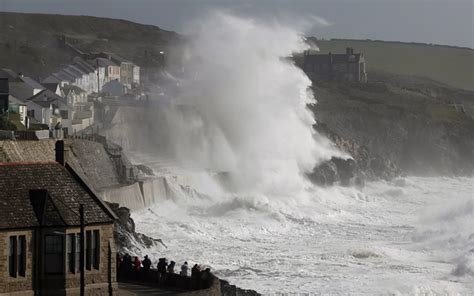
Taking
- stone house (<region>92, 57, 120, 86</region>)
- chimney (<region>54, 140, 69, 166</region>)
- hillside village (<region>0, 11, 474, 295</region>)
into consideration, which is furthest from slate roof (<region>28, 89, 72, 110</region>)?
chimney (<region>54, 140, 69, 166</region>)

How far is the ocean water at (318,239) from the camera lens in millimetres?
33781

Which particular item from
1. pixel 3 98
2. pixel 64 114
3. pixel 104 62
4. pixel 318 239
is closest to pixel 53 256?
pixel 318 239

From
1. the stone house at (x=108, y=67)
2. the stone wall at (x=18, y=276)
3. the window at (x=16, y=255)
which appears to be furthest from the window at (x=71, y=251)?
the stone house at (x=108, y=67)

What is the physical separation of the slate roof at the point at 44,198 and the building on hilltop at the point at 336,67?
11294 centimetres

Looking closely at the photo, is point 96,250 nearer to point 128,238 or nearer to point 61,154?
point 61,154

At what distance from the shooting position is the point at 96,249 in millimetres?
19812

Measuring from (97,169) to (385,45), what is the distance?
421ft

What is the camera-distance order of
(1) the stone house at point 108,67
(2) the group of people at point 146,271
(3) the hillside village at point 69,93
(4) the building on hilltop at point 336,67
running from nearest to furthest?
(2) the group of people at point 146,271 < (3) the hillside village at point 69,93 < (1) the stone house at point 108,67 < (4) the building on hilltop at point 336,67

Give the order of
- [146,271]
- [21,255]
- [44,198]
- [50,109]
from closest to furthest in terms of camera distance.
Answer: [21,255] < [44,198] < [146,271] < [50,109]

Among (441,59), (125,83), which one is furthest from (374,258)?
(441,59)

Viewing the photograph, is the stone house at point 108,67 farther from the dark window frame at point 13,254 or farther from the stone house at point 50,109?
the dark window frame at point 13,254

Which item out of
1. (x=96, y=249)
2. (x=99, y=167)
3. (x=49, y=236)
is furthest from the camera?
(x=99, y=167)

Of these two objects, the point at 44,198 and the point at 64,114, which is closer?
the point at 44,198

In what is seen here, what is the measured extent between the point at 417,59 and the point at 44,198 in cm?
14971
